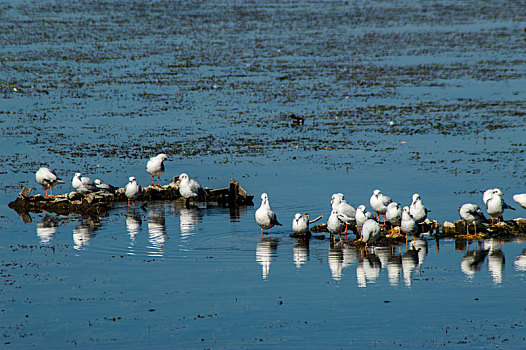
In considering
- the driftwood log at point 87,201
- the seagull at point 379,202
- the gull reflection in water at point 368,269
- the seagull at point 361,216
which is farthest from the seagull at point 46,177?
the gull reflection in water at point 368,269

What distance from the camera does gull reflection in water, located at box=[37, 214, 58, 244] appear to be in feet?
83.0

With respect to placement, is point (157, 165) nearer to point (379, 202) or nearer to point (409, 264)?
point (379, 202)

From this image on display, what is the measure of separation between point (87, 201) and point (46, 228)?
229 centimetres

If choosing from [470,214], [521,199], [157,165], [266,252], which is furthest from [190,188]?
[521,199]

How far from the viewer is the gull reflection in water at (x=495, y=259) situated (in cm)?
2142

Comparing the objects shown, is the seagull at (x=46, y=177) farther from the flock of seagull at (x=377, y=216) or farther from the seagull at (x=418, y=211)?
the seagull at (x=418, y=211)

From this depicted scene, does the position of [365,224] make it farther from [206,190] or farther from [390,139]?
[390,139]

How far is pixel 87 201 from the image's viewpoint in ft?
93.9

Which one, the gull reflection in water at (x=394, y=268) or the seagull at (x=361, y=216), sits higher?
the seagull at (x=361, y=216)

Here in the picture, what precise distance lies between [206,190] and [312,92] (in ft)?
63.5

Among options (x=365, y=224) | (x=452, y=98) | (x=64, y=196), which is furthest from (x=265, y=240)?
(x=452, y=98)

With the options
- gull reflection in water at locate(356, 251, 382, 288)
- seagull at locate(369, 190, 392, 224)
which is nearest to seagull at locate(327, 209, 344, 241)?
gull reflection in water at locate(356, 251, 382, 288)

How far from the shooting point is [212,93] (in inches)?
1900

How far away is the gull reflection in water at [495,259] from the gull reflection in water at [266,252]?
18.3 ft
